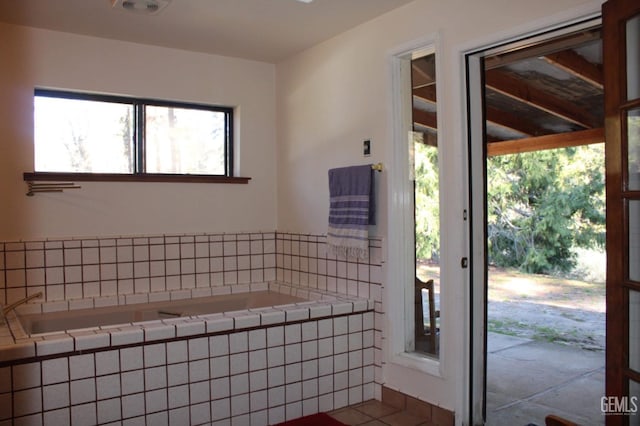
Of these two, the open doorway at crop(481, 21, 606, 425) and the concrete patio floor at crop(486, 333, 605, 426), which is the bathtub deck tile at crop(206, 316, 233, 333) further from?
the concrete patio floor at crop(486, 333, 605, 426)

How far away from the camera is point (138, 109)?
354 centimetres

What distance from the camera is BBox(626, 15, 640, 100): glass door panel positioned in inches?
68.7

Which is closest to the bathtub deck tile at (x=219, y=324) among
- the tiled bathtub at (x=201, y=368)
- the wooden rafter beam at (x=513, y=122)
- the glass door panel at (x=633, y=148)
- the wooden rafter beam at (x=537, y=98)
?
the tiled bathtub at (x=201, y=368)

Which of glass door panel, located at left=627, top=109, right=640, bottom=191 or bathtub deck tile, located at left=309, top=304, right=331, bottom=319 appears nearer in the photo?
glass door panel, located at left=627, top=109, right=640, bottom=191

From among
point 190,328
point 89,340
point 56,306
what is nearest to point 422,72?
point 190,328

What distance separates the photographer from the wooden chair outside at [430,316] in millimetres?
2791

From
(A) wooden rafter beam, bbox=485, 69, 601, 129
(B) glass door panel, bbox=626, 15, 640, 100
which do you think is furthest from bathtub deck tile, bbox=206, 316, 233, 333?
(A) wooden rafter beam, bbox=485, 69, 601, 129

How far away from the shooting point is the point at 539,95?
445cm

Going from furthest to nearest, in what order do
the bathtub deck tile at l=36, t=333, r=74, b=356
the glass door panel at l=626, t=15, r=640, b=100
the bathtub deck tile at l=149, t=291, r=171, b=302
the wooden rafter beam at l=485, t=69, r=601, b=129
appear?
the wooden rafter beam at l=485, t=69, r=601, b=129 < the bathtub deck tile at l=149, t=291, r=171, b=302 < the bathtub deck tile at l=36, t=333, r=74, b=356 < the glass door panel at l=626, t=15, r=640, b=100

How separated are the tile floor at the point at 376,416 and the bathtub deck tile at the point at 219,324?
817mm

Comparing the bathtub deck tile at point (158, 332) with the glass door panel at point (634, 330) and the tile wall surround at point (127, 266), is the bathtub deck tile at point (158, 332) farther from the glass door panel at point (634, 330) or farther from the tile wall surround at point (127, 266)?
the glass door panel at point (634, 330)

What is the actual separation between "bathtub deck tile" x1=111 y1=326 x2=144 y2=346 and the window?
1.40m

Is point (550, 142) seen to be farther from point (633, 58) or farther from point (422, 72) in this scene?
point (633, 58)

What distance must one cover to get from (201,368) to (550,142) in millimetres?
4171
